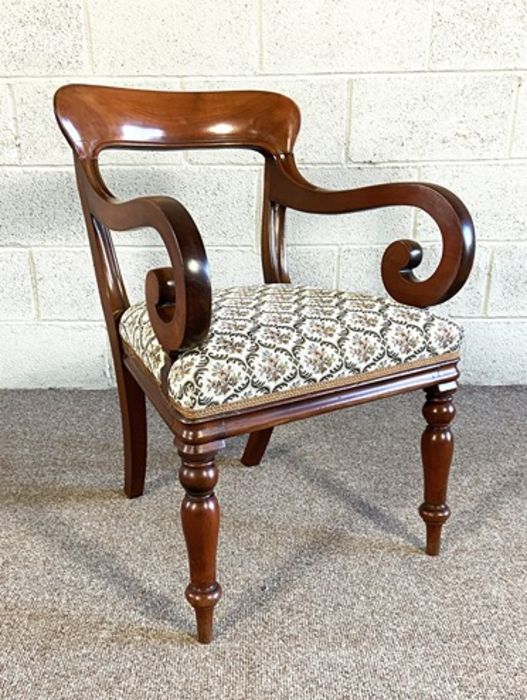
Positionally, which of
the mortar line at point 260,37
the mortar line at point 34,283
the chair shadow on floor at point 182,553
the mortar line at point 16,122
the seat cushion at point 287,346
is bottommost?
the chair shadow on floor at point 182,553

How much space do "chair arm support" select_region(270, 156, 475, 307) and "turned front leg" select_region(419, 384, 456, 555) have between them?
0.52 ft

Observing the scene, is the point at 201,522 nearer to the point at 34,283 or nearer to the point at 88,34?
the point at 34,283

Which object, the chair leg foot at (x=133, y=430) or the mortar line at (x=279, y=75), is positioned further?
the mortar line at (x=279, y=75)

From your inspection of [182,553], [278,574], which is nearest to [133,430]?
[182,553]

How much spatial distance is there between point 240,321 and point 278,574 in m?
0.47

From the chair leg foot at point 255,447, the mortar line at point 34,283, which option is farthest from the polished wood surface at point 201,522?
the mortar line at point 34,283

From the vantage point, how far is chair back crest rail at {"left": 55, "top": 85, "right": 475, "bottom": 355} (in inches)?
30.3

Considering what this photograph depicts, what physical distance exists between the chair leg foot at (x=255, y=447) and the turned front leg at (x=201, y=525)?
1.68 feet

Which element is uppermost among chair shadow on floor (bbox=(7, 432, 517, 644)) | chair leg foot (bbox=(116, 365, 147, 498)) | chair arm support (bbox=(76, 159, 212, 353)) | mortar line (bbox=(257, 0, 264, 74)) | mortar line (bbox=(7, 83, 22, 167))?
mortar line (bbox=(257, 0, 264, 74))

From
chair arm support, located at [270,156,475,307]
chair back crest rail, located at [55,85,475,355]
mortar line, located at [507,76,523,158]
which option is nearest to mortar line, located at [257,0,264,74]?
chair back crest rail, located at [55,85,475,355]

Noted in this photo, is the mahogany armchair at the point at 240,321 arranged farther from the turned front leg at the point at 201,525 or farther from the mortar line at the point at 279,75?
the mortar line at the point at 279,75

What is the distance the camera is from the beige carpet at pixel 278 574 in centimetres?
88

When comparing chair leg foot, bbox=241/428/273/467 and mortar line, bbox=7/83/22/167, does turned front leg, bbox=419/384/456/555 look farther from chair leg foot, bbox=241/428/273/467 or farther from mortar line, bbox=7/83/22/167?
mortar line, bbox=7/83/22/167

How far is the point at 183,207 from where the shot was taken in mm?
799
